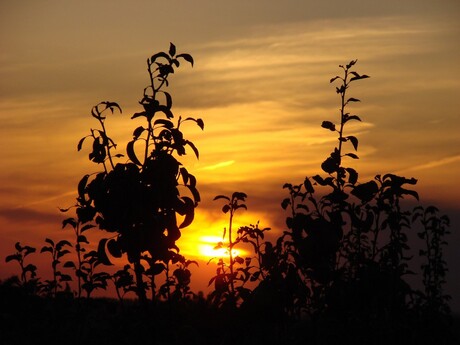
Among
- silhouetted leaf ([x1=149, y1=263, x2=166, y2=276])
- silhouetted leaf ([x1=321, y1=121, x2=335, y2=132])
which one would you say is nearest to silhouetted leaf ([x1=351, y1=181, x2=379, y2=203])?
silhouetted leaf ([x1=321, y1=121, x2=335, y2=132])

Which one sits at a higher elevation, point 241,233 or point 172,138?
point 172,138

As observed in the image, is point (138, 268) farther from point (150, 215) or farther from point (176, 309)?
point (176, 309)

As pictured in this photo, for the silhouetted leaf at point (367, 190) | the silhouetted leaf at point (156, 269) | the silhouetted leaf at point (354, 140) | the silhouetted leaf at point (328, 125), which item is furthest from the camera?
the silhouetted leaf at point (156, 269)

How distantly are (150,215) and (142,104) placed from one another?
61.9 inches

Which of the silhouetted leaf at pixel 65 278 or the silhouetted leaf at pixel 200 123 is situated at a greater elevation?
the silhouetted leaf at pixel 200 123

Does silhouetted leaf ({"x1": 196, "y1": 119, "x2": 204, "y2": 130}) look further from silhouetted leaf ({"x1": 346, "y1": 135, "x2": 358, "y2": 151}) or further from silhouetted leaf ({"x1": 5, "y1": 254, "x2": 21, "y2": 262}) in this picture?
silhouetted leaf ({"x1": 5, "y1": 254, "x2": 21, "y2": 262})

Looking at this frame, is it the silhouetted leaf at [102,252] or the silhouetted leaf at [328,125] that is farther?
the silhouetted leaf at [102,252]

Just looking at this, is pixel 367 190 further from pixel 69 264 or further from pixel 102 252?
pixel 69 264

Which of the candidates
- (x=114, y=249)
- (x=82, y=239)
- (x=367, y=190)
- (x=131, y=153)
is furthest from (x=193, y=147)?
(x=82, y=239)

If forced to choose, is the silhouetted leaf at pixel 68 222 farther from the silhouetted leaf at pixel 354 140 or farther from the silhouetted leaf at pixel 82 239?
the silhouetted leaf at pixel 354 140

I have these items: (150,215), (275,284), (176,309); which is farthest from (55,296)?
(275,284)

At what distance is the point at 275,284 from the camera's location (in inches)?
358

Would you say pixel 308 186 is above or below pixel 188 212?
above

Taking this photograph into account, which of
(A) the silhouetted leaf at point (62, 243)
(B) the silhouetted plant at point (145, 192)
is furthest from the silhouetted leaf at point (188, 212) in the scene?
(A) the silhouetted leaf at point (62, 243)
